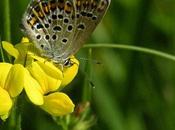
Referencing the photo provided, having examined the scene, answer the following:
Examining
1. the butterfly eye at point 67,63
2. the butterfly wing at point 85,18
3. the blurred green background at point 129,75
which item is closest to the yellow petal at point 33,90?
the butterfly eye at point 67,63

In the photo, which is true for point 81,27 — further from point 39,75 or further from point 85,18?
point 39,75

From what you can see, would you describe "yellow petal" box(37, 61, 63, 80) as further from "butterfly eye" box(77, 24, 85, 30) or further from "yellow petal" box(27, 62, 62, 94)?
"butterfly eye" box(77, 24, 85, 30)

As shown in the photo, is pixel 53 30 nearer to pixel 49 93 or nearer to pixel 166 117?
pixel 49 93

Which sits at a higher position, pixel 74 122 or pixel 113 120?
pixel 74 122

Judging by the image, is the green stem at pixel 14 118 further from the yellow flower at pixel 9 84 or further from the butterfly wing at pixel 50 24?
the butterfly wing at pixel 50 24

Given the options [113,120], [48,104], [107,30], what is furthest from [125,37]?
[48,104]

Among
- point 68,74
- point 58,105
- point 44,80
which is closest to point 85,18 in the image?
point 68,74

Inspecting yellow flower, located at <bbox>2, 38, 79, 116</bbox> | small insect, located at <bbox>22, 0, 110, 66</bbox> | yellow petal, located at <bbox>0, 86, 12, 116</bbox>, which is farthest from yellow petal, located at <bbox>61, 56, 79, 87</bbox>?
yellow petal, located at <bbox>0, 86, 12, 116</bbox>
